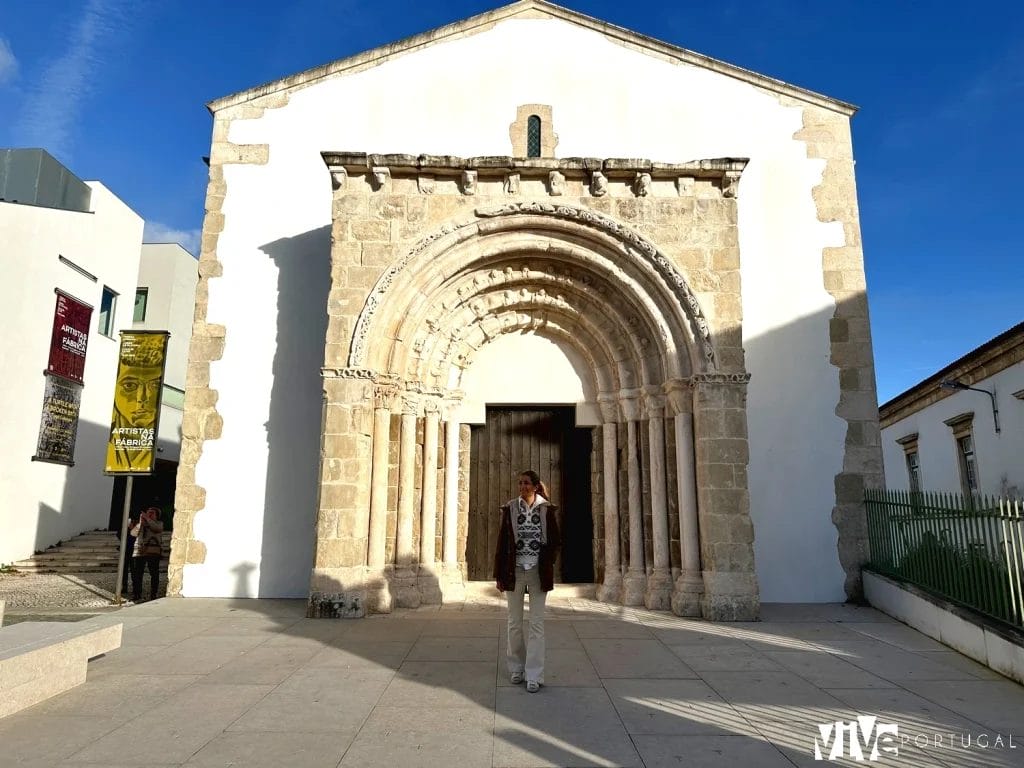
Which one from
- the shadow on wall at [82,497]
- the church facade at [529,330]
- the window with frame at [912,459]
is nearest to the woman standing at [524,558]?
the church facade at [529,330]

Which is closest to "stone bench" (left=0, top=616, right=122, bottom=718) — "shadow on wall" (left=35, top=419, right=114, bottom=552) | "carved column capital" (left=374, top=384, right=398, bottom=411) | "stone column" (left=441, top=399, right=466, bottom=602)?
"carved column capital" (left=374, top=384, right=398, bottom=411)

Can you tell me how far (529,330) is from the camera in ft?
28.8

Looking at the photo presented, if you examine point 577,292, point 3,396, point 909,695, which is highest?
point 577,292

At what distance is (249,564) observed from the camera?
Answer: 26.5 feet

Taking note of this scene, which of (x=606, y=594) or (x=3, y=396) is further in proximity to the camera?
(x=3, y=396)

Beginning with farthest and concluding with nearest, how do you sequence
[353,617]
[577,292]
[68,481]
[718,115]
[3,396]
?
[68,481] < [3,396] < [718,115] < [577,292] < [353,617]

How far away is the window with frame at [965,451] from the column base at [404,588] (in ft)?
47.0

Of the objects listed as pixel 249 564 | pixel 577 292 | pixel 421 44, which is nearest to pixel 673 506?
pixel 577 292

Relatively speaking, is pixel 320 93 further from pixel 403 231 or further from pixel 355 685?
pixel 355 685

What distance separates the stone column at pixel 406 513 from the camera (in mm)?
7316

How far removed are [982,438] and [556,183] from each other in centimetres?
1301

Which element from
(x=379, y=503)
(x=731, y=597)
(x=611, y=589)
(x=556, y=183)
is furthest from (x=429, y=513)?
(x=556, y=183)

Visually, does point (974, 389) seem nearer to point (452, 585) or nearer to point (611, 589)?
point (611, 589)

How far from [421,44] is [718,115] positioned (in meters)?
4.54
